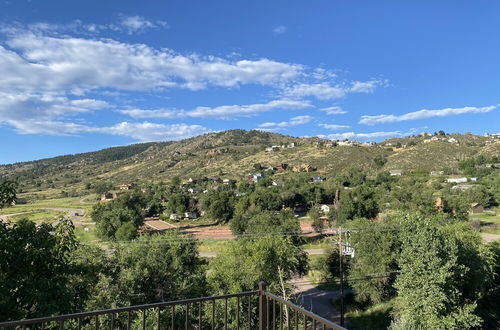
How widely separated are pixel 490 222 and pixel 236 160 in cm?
8838

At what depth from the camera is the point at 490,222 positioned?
50.1 meters

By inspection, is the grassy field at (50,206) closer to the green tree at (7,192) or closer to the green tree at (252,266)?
the green tree at (252,266)

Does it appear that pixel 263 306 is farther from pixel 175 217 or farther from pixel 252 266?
pixel 175 217

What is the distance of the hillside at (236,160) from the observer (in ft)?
326

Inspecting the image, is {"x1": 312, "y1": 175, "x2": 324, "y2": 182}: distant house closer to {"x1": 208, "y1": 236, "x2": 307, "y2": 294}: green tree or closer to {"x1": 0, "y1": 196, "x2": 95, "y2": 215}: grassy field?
{"x1": 0, "y1": 196, "x2": 95, "y2": 215}: grassy field

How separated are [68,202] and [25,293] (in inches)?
3795

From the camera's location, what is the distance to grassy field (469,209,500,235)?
149 feet

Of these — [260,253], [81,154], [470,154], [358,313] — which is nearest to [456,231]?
[358,313]

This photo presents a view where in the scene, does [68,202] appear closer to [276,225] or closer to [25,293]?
[276,225]

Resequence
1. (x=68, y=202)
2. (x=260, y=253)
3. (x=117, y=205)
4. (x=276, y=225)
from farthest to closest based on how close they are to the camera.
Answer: (x=68, y=202) → (x=117, y=205) → (x=276, y=225) → (x=260, y=253)

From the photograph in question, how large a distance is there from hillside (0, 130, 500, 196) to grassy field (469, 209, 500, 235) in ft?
103

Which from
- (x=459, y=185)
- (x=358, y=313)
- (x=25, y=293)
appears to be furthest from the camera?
(x=459, y=185)

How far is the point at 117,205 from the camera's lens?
6169 centimetres

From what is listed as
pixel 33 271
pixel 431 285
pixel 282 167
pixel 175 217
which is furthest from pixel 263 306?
pixel 282 167
